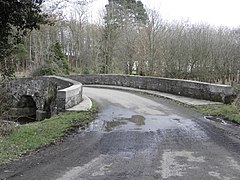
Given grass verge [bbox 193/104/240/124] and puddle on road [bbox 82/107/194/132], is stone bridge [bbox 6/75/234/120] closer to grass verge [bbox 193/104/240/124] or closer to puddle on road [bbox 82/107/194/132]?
grass verge [bbox 193/104/240/124]

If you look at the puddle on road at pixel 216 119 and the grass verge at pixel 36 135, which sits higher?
the puddle on road at pixel 216 119

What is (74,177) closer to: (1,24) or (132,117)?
(1,24)

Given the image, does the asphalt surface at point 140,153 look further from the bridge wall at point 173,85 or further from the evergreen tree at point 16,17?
the bridge wall at point 173,85

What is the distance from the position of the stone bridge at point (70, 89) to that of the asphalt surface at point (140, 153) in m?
3.50

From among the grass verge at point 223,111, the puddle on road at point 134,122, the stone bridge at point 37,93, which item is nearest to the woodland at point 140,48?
the stone bridge at point 37,93

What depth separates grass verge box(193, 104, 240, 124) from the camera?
43.3 ft

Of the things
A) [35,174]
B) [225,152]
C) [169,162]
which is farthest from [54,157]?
[225,152]

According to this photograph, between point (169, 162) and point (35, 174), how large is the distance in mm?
2893

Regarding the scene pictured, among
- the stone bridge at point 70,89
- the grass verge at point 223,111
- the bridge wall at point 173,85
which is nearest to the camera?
the grass verge at point 223,111

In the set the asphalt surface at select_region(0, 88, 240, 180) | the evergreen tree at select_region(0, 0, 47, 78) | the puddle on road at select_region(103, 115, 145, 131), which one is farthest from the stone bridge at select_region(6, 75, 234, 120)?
the evergreen tree at select_region(0, 0, 47, 78)

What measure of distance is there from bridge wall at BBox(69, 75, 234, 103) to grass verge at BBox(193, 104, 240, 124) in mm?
1160

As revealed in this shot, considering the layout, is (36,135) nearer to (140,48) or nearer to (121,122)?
(121,122)

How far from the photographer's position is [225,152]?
Result: 8.31 m

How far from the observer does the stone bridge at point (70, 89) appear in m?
16.4
